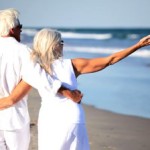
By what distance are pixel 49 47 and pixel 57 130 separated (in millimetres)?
658

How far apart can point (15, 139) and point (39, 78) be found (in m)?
0.82

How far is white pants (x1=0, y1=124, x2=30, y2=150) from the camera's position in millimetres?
4812

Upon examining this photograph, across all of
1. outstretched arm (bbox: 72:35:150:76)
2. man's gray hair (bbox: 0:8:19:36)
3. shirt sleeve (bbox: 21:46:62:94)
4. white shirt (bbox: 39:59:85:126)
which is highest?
man's gray hair (bbox: 0:8:19:36)

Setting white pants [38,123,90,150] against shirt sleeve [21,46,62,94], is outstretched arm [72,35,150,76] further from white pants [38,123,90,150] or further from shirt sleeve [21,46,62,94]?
white pants [38,123,90,150]

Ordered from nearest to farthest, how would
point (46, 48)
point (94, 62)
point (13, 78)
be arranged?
point (46, 48) < point (94, 62) < point (13, 78)

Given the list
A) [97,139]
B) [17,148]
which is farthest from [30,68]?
[97,139]

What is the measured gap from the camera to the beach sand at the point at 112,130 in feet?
25.5

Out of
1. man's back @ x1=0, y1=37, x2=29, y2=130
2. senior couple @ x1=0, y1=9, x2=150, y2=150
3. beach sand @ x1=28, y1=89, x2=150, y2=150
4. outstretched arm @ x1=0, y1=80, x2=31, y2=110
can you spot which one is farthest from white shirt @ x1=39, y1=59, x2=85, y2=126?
beach sand @ x1=28, y1=89, x2=150, y2=150

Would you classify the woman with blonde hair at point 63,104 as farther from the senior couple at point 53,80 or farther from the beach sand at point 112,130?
the beach sand at point 112,130

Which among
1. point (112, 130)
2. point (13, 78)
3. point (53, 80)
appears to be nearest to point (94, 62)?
point (53, 80)

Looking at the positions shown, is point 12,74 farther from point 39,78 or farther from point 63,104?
point 63,104

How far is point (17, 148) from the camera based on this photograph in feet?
16.0

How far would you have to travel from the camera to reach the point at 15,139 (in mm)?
4832

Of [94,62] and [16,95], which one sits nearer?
[94,62]
